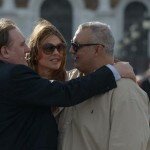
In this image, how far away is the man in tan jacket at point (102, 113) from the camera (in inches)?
134

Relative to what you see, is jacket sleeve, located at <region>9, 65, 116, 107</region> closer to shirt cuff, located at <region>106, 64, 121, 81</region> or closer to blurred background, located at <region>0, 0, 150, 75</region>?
shirt cuff, located at <region>106, 64, 121, 81</region>

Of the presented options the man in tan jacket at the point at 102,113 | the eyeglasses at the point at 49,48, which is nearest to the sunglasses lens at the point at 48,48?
the eyeglasses at the point at 49,48

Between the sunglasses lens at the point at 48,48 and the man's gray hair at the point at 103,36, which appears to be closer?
the man's gray hair at the point at 103,36

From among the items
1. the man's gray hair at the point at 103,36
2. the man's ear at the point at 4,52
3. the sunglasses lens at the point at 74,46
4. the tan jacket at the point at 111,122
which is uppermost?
the man's gray hair at the point at 103,36

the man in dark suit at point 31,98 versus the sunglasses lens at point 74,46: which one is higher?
the sunglasses lens at point 74,46

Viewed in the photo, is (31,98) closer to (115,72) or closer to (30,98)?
(30,98)

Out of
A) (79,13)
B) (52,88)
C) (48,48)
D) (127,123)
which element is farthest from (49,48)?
(79,13)

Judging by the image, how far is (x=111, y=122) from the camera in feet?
11.3

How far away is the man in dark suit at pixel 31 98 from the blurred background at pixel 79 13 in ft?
72.8

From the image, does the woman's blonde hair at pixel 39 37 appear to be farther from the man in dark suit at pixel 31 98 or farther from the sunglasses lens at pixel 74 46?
the man in dark suit at pixel 31 98

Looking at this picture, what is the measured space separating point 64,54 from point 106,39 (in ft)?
1.31

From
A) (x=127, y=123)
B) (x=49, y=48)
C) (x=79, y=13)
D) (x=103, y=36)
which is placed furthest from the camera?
(x=79, y=13)

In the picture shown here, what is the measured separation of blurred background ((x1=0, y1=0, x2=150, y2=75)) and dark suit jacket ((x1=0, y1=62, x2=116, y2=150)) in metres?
22.2

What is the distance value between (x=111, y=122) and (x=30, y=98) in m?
0.42
